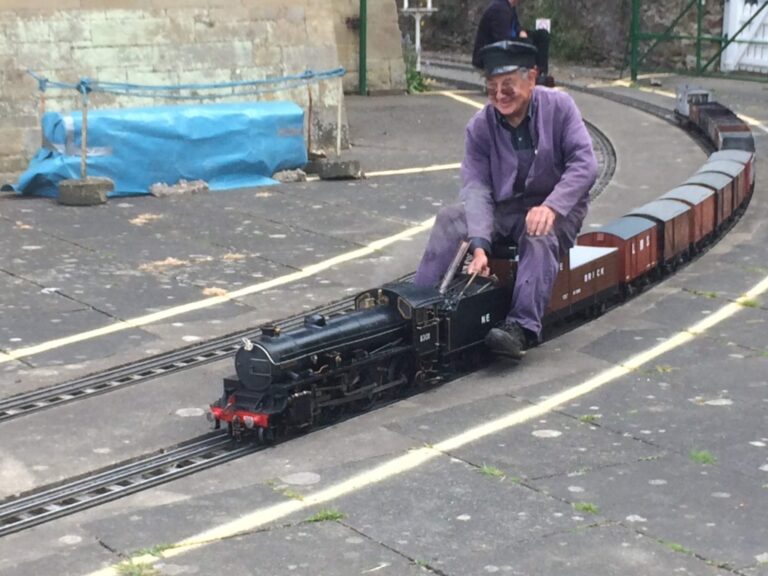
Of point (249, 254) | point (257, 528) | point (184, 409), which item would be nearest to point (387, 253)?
point (249, 254)

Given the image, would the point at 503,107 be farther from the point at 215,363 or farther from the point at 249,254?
the point at 249,254

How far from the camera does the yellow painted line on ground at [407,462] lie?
20.4 ft

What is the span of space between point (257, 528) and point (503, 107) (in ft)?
11.6

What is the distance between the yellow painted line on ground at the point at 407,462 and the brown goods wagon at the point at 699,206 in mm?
2293

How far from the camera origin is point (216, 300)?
10.5 meters

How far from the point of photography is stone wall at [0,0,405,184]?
1484 cm

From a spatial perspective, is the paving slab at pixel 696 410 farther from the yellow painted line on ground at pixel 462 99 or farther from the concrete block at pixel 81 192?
the yellow painted line on ground at pixel 462 99

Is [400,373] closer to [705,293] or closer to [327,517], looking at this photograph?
[327,517]

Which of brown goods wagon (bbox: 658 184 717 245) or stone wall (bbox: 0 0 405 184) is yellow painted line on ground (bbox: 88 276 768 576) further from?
stone wall (bbox: 0 0 405 184)

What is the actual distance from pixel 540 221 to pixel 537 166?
467 mm

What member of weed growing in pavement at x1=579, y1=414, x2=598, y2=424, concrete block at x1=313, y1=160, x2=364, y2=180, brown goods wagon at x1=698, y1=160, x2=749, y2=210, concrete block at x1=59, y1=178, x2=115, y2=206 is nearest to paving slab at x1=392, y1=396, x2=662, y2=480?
weed growing in pavement at x1=579, y1=414, x2=598, y2=424

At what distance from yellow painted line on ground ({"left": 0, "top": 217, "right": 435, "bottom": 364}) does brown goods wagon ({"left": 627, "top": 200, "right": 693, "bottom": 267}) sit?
221cm

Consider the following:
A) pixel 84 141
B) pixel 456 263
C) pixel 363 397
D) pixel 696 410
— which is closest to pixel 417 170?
pixel 84 141

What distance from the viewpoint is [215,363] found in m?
9.03
